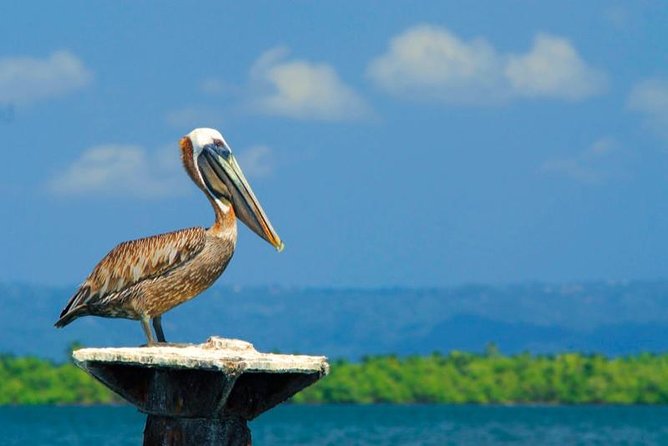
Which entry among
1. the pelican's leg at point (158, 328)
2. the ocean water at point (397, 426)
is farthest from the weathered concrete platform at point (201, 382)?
the ocean water at point (397, 426)

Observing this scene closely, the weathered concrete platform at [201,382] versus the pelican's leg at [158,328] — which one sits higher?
the pelican's leg at [158,328]

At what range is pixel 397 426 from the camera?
72562mm

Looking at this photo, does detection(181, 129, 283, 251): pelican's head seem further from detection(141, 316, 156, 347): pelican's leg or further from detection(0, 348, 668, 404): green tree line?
detection(0, 348, 668, 404): green tree line

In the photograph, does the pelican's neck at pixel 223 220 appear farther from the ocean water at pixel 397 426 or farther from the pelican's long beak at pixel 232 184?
the ocean water at pixel 397 426

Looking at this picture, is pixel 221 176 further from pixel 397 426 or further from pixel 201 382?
pixel 397 426

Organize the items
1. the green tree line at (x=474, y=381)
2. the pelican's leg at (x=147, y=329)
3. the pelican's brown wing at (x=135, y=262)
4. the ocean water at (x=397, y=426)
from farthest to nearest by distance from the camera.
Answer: the green tree line at (x=474, y=381)
the ocean water at (x=397, y=426)
the pelican's brown wing at (x=135, y=262)
the pelican's leg at (x=147, y=329)

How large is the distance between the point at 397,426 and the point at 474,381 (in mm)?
23583

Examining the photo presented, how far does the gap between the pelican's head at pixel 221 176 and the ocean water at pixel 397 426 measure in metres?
41.6

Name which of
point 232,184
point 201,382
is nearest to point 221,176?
point 232,184

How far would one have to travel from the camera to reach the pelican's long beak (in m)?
8.23

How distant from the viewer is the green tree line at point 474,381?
89.0 metres

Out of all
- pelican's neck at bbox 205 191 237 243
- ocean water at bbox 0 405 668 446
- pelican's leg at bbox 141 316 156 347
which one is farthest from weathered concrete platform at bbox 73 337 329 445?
ocean water at bbox 0 405 668 446

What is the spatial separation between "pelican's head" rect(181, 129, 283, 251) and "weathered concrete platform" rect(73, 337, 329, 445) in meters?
1.05

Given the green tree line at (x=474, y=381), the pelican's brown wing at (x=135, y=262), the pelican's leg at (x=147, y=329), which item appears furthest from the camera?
the green tree line at (x=474, y=381)
